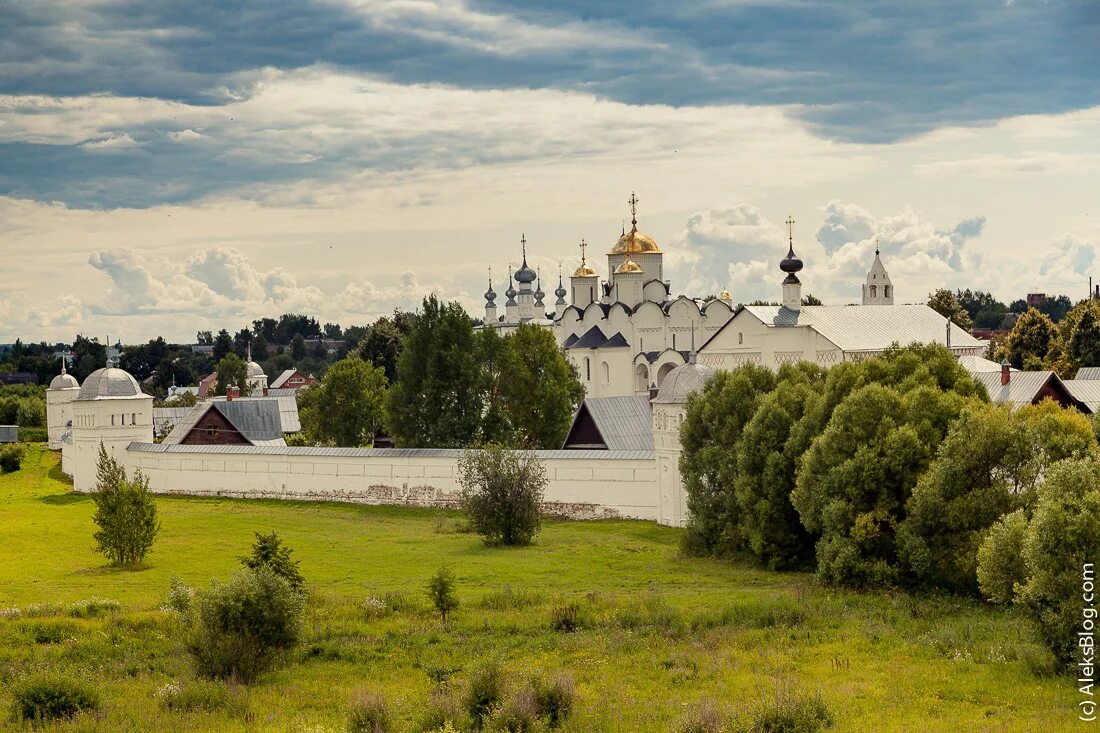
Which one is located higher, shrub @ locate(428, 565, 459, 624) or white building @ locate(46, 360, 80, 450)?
white building @ locate(46, 360, 80, 450)

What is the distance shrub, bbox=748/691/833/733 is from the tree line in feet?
12.9

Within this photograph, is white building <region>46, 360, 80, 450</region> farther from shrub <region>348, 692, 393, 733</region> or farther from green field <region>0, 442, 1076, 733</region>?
shrub <region>348, 692, 393, 733</region>

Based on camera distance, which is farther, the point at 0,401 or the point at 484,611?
the point at 0,401

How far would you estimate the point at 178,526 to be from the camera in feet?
115

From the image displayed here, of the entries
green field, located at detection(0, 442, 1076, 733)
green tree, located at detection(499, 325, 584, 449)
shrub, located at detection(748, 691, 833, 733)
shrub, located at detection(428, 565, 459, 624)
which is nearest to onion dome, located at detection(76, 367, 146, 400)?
green tree, located at detection(499, 325, 584, 449)

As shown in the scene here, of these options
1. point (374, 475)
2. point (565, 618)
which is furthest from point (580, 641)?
point (374, 475)

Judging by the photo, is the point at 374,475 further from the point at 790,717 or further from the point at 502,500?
the point at 790,717

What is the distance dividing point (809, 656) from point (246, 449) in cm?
2647

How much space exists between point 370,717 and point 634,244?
55375 mm

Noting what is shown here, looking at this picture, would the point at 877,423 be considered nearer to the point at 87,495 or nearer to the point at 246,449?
the point at 246,449

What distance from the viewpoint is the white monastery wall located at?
3503 centimetres

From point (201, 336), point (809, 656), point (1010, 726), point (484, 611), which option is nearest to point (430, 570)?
point (484, 611)

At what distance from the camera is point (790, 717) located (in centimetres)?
1471

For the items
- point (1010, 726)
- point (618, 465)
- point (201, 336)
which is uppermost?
point (201, 336)
